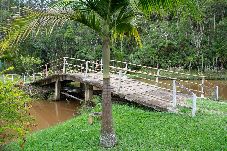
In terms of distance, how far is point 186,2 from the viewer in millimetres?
9117

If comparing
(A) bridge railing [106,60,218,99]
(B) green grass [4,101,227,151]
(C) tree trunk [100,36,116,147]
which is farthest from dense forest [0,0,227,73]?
(C) tree trunk [100,36,116,147]

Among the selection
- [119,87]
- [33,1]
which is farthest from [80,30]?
[119,87]

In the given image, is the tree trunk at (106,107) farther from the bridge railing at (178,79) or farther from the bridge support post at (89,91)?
the bridge support post at (89,91)

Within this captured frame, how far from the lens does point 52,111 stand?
22719 millimetres

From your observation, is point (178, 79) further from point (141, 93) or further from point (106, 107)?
point (106, 107)

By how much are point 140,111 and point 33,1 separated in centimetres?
4335

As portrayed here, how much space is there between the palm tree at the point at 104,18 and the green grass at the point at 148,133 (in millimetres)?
1021

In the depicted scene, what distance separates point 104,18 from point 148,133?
4.24 meters

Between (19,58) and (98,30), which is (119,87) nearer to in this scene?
(98,30)

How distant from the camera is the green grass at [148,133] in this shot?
11453 mm

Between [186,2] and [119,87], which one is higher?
[186,2]

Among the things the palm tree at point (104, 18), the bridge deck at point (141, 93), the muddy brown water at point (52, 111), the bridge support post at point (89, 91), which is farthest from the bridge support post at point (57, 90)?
the palm tree at point (104, 18)

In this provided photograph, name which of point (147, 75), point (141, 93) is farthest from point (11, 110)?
point (147, 75)

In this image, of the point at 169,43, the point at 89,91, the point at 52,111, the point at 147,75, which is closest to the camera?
the point at 89,91
